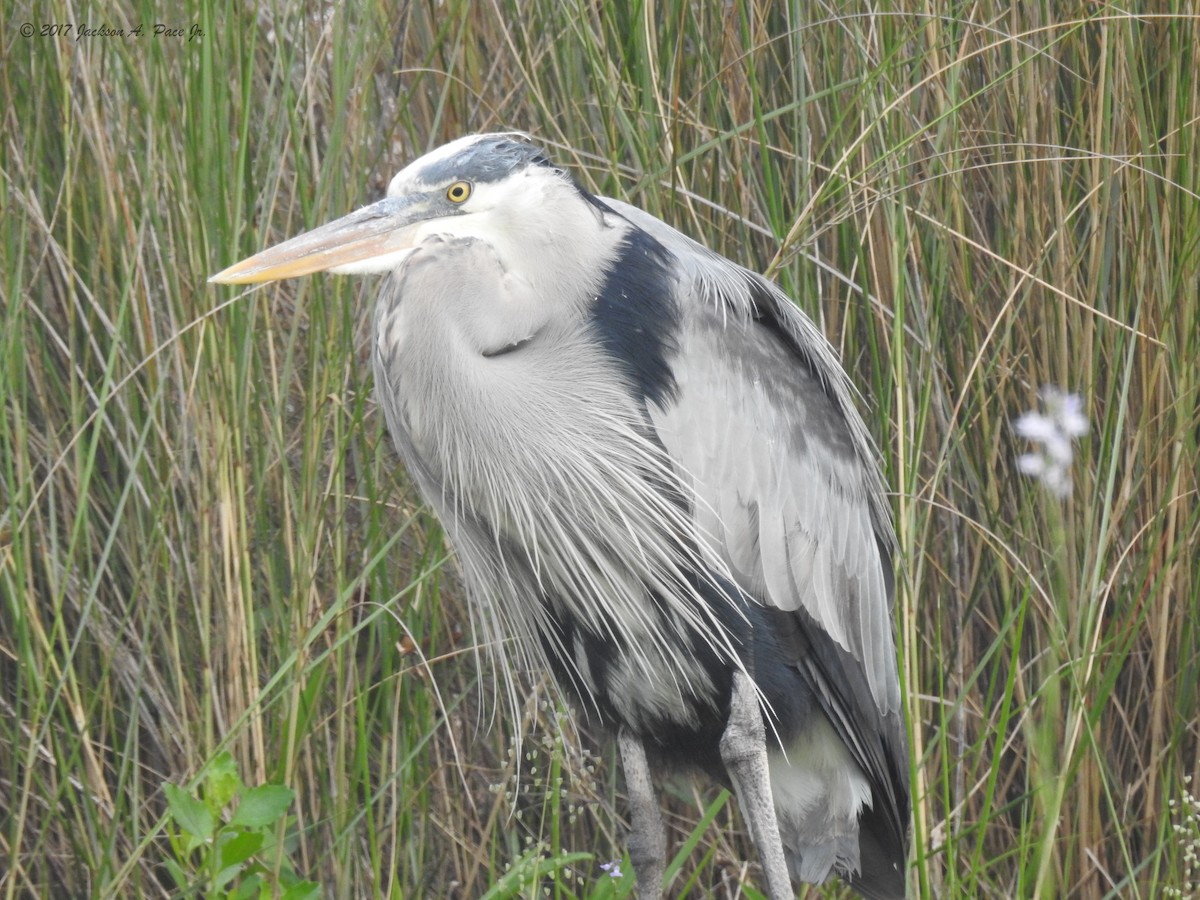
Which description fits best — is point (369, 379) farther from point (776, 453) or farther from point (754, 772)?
point (754, 772)

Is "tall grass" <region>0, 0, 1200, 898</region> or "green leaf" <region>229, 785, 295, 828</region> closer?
"green leaf" <region>229, 785, 295, 828</region>

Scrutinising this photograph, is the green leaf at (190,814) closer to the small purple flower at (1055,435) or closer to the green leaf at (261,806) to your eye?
the green leaf at (261,806)

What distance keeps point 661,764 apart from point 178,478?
842 millimetres

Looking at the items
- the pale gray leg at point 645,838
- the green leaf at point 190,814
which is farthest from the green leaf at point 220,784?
the pale gray leg at point 645,838

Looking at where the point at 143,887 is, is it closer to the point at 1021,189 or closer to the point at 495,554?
the point at 495,554

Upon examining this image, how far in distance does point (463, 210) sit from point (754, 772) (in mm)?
841

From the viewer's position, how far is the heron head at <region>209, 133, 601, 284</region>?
5.74ft

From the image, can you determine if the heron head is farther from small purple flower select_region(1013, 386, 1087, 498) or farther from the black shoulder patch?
small purple flower select_region(1013, 386, 1087, 498)

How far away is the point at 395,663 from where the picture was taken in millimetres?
2352

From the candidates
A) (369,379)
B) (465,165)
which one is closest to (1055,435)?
(465,165)

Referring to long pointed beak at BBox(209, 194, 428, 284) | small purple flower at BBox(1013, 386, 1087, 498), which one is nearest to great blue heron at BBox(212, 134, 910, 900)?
long pointed beak at BBox(209, 194, 428, 284)

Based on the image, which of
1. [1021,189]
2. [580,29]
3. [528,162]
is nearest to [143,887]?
[528,162]

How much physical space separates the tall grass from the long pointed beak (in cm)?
24

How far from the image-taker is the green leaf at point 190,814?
5.26 ft
